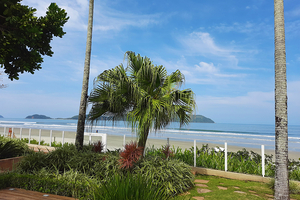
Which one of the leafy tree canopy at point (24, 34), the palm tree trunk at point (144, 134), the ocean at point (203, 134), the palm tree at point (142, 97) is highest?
the leafy tree canopy at point (24, 34)

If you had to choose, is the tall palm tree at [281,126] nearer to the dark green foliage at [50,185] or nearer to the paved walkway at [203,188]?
the paved walkway at [203,188]

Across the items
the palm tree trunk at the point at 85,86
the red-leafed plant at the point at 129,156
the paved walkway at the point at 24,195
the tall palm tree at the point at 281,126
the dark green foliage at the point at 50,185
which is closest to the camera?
the paved walkway at the point at 24,195

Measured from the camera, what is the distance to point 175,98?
5664mm

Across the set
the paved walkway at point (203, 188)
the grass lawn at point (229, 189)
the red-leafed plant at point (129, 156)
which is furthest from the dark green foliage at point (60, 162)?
the paved walkway at point (203, 188)

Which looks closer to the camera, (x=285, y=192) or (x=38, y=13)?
(x=285, y=192)

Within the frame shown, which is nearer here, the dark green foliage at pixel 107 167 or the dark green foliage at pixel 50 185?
the dark green foliage at pixel 50 185

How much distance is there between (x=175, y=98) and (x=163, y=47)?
41.6 ft

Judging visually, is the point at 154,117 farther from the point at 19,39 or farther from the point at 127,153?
the point at 19,39

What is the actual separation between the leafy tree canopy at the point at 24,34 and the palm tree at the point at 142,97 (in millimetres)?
1928

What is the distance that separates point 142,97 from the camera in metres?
5.26

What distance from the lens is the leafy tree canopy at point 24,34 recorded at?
17.0 feet

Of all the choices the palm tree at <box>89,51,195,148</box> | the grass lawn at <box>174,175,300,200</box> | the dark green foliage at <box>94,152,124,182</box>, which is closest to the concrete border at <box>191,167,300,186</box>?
the grass lawn at <box>174,175,300,200</box>

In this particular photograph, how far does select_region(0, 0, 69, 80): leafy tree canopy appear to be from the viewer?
205 inches

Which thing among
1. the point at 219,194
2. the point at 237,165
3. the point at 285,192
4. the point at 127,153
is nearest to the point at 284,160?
the point at 285,192
